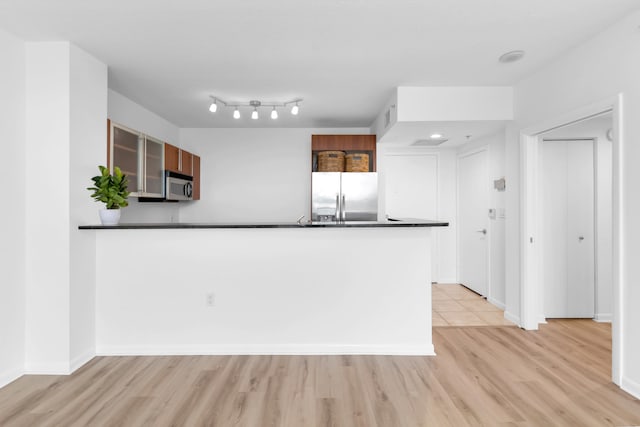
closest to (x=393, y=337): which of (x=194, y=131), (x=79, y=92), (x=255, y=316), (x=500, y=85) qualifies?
(x=255, y=316)

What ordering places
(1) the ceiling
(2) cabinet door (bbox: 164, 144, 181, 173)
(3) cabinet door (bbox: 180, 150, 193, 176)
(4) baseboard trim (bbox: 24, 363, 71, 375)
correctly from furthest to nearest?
(3) cabinet door (bbox: 180, 150, 193, 176)
(2) cabinet door (bbox: 164, 144, 181, 173)
(4) baseboard trim (bbox: 24, 363, 71, 375)
(1) the ceiling

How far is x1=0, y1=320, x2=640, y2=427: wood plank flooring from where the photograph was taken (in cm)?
204

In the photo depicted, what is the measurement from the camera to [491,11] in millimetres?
2240

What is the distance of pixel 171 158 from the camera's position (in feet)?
13.8

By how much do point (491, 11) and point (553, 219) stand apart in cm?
261

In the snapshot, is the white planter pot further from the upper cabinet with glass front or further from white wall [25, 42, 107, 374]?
the upper cabinet with glass front

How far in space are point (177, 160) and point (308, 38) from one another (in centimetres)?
258

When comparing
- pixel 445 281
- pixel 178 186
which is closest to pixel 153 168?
pixel 178 186

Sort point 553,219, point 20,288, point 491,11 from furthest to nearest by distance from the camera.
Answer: point 553,219 → point 20,288 → point 491,11

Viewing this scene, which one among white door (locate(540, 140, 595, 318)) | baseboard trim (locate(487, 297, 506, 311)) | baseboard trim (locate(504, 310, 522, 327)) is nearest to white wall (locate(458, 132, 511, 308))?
baseboard trim (locate(487, 297, 506, 311))

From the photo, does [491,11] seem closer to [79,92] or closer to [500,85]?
[500,85]

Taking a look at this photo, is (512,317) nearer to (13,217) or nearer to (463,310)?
(463,310)

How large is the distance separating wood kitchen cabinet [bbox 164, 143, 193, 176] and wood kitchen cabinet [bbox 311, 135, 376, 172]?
1.72 m

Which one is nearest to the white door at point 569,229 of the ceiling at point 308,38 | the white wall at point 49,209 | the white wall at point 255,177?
the ceiling at point 308,38
